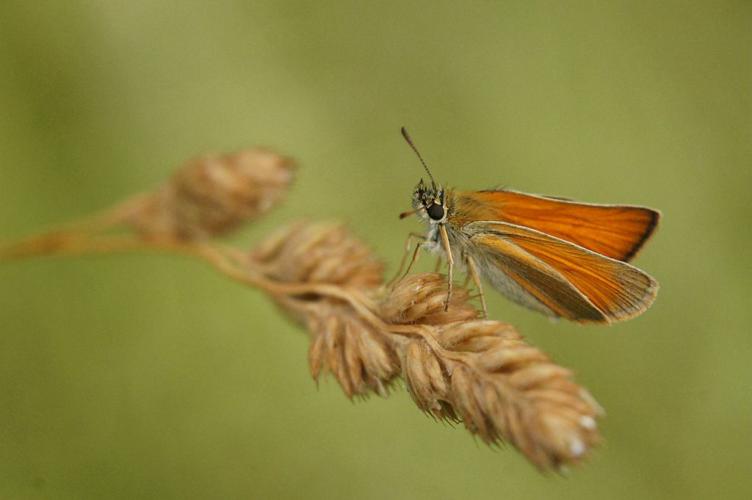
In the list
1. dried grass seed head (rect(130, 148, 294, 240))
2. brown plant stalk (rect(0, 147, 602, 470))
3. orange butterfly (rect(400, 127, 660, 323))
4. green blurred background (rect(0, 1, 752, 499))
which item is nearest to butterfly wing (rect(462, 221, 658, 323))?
orange butterfly (rect(400, 127, 660, 323))

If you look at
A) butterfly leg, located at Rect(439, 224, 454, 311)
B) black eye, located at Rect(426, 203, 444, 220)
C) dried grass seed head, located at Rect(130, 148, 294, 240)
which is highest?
dried grass seed head, located at Rect(130, 148, 294, 240)

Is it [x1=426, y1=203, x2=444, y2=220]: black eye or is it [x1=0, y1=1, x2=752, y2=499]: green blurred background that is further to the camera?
[x1=0, y1=1, x2=752, y2=499]: green blurred background

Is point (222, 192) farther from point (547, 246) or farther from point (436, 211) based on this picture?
point (547, 246)

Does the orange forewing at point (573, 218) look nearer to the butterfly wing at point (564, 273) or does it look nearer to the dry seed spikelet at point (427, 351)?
the butterfly wing at point (564, 273)

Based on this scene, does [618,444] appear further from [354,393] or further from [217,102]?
[217,102]

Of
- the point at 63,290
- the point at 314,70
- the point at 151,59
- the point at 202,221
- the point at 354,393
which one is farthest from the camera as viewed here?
the point at 314,70

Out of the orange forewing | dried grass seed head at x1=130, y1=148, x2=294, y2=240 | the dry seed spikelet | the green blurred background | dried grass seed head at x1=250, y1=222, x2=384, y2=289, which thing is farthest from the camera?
the green blurred background

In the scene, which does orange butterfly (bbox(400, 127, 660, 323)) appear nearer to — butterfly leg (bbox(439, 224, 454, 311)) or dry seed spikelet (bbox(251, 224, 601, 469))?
butterfly leg (bbox(439, 224, 454, 311))

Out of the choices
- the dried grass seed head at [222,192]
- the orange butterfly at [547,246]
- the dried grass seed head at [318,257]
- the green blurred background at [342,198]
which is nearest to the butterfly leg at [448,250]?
the orange butterfly at [547,246]

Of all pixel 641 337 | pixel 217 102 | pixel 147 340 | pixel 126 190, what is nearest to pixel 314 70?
pixel 217 102
